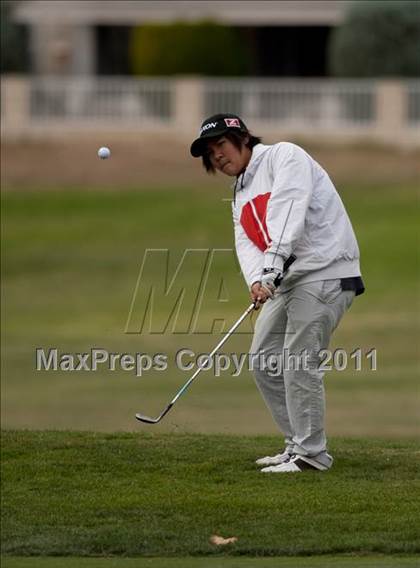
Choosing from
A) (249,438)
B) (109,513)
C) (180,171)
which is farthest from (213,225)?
(109,513)

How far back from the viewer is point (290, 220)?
8.28 meters

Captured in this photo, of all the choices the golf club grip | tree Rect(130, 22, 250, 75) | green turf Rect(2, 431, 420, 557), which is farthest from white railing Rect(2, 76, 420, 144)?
the golf club grip

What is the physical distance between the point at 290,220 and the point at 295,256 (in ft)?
0.98

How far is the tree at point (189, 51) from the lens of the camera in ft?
131

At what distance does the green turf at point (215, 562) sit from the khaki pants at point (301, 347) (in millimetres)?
1346

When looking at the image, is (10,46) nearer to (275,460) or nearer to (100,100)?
(100,100)

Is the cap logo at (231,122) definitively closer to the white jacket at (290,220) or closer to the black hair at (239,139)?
the black hair at (239,139)

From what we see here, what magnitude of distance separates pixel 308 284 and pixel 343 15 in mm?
33647

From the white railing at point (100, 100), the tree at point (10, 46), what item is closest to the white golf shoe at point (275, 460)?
the white railing at point (100, 100)

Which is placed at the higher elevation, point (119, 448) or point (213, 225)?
point (119, 448)

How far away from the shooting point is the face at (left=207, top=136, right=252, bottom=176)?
8617mm

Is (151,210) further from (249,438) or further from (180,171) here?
(249,438)

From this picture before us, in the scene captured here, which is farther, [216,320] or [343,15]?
[343,15]

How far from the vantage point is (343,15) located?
41.4m
